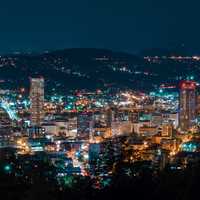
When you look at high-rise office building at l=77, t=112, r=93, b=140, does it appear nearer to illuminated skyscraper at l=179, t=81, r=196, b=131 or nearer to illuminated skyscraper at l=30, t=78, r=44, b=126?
illuminated skyscraper at l=30, t=78, r=44, b=126

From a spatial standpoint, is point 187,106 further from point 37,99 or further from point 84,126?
point 37,99

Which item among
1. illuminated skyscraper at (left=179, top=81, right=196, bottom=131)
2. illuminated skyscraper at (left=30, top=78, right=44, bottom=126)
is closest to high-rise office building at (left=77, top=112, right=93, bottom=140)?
illuminated skyscraper at (left=30, top=78, right=44, bottom=126)

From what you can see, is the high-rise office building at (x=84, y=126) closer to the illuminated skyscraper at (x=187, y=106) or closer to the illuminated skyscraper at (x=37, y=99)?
the illuminated skyscraper at (x=37, y=99)

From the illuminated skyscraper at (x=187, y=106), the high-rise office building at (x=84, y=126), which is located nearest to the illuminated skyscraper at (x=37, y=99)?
the high-rise office building at (x=84, y=126)

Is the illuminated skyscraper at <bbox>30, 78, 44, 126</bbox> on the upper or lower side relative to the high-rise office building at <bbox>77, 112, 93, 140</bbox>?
upper

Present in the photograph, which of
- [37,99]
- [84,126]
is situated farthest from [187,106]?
[37,99]

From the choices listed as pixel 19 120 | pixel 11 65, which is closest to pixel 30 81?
pixel 11 65
